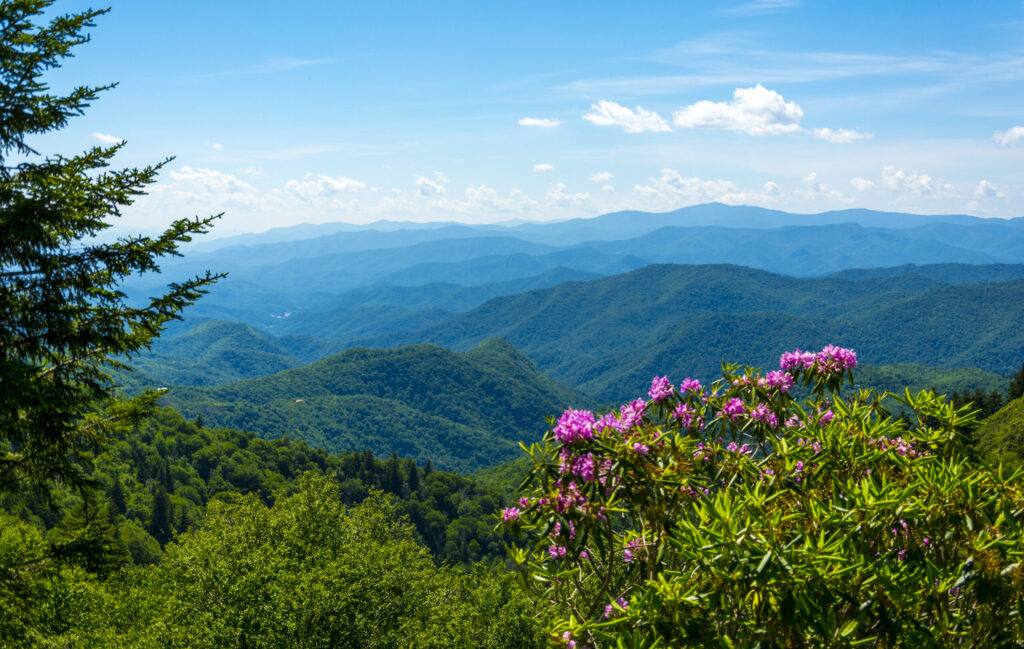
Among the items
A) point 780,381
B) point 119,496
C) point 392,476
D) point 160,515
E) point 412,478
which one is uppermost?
point 780,381

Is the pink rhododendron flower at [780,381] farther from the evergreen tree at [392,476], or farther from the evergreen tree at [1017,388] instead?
the evergreen tree at [392,476]

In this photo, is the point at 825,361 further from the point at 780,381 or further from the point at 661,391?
the point at 661,391

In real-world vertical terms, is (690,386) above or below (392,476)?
above

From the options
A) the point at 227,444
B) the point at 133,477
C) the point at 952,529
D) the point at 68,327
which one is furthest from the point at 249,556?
the point at 227,444

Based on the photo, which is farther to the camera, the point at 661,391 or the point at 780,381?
the point at 780,381

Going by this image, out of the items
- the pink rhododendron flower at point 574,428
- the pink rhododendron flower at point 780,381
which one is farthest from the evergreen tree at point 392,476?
the pink rhododendron flower at point 574,428

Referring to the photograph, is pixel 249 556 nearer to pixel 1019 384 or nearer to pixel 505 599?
pixel 505 599

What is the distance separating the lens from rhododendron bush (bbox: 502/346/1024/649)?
5422 millimetres

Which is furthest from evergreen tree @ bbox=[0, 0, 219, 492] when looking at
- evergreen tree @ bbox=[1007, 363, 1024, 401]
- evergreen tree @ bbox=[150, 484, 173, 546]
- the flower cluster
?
evergreen tree @ bbox=[1007, 363, 1024, 401]

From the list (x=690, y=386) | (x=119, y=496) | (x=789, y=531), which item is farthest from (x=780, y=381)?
(x=119, y=496)

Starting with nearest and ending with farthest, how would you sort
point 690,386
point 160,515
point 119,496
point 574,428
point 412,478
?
point 574,428 → point 690,386 → point 160,515 → point 119,496 → point 412,478

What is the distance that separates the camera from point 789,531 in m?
5.81

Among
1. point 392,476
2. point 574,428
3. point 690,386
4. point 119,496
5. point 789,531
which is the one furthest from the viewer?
point 392,476

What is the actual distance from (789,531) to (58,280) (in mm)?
10327
